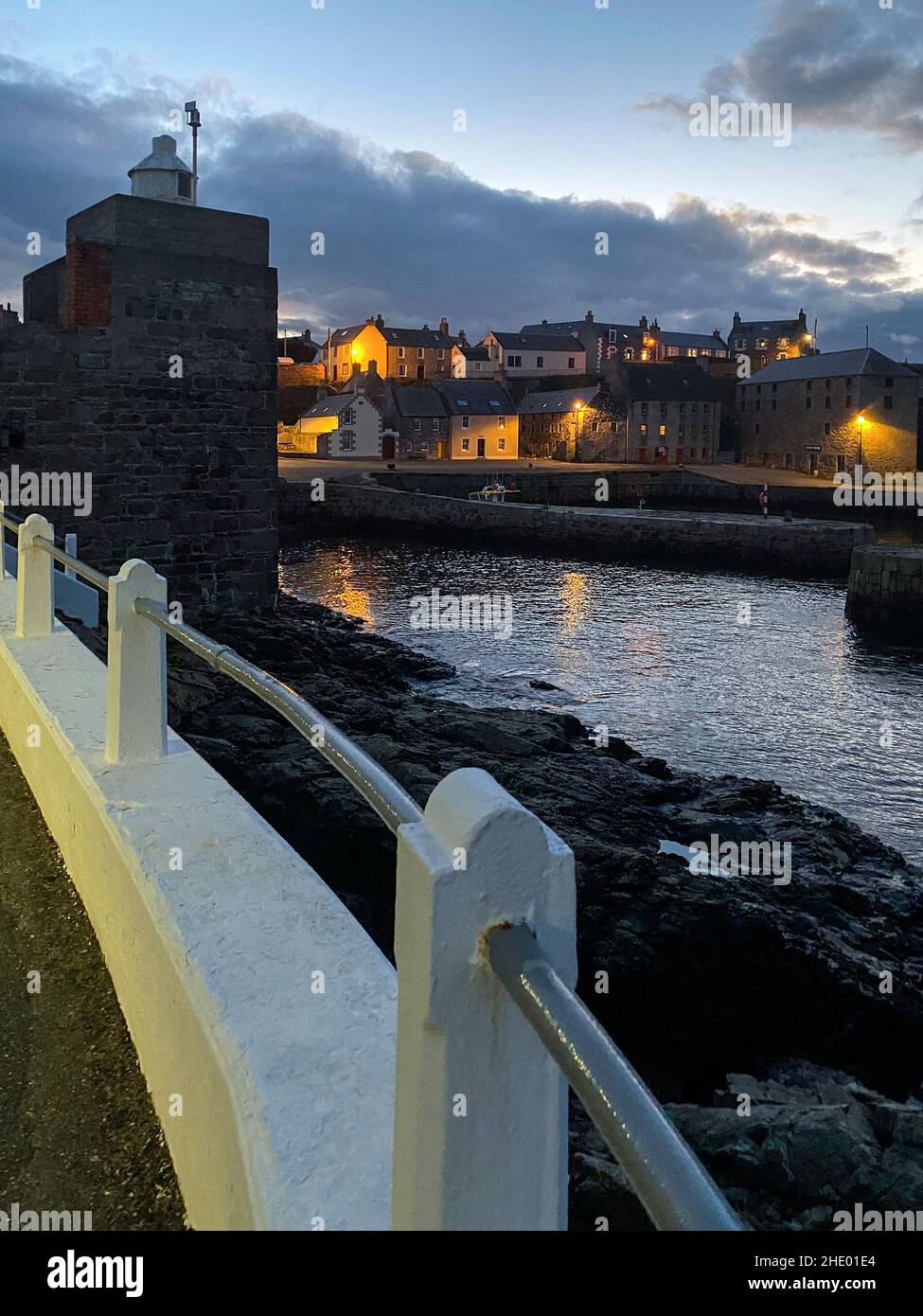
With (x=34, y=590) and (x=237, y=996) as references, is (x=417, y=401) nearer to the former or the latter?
(x=34, y=590)

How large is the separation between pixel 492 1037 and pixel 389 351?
96.7m

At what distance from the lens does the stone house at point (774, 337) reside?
112 m

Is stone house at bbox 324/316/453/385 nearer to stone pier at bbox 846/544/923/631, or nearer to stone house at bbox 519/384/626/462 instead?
stone house at bbox 519/384/626/462

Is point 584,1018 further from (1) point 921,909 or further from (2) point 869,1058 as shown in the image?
(1) point 921,909

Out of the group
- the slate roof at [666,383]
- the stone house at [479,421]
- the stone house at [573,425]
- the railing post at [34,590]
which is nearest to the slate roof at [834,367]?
the slate roof at [666,383]

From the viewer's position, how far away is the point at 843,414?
71.6 m

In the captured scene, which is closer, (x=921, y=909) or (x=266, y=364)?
(x=921, y=909)

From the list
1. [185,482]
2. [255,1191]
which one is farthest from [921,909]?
[185,482]

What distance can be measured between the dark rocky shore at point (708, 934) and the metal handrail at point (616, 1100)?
275cm

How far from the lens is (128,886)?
3.07 meters

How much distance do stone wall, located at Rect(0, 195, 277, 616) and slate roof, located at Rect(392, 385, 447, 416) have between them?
188ft

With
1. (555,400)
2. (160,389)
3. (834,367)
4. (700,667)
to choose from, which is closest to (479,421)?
(555,400)
